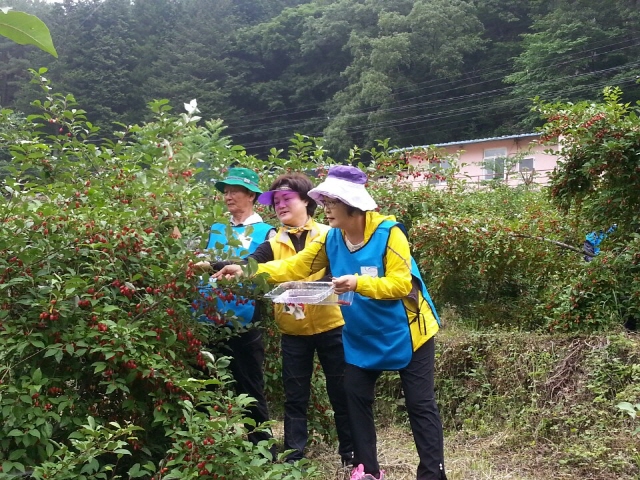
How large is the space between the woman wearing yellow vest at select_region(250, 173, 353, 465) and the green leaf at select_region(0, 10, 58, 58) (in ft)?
8.82

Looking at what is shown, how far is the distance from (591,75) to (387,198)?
32.0 metres

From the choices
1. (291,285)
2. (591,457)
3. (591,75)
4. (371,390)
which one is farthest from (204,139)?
(591,75)

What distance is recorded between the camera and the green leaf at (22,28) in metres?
0.80

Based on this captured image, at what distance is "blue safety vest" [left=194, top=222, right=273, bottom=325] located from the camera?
2941mm

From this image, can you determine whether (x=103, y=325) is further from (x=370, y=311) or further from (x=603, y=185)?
(x=603, y=185)

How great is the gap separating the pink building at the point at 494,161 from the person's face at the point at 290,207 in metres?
2.57

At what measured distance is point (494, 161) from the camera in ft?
60.8

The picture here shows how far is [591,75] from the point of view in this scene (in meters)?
34.2

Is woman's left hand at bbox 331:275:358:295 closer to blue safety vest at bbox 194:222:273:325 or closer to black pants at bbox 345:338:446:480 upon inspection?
blue safety vest at bbox 194:222:273:325

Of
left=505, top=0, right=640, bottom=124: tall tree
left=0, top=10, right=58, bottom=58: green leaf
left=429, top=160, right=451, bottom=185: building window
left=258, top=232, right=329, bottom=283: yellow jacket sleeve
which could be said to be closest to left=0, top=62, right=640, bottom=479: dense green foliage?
left=258, top=232, right=329, bottom=283: yellow jacket sleeve

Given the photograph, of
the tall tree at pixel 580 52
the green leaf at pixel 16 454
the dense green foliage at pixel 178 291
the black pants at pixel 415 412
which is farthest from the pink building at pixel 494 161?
the tall tree at pixel 580 52

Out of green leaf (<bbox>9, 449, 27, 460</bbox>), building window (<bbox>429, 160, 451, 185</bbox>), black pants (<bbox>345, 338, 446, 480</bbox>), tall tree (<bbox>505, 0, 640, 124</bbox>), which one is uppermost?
tall tree (<bbox>505, 0, 640, 124</bbox>)

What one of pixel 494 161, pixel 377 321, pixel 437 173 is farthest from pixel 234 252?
pixel 494 161

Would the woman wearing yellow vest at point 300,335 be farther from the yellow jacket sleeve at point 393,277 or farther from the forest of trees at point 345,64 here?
the forest of trees at point 345,64
